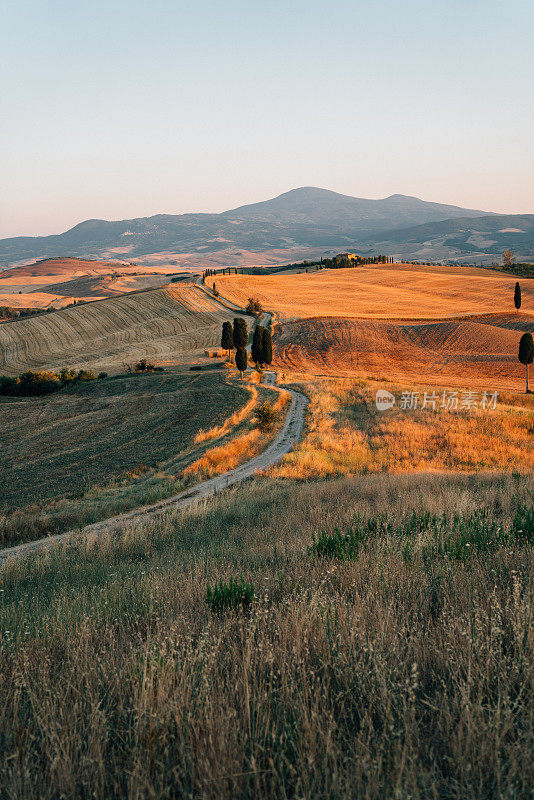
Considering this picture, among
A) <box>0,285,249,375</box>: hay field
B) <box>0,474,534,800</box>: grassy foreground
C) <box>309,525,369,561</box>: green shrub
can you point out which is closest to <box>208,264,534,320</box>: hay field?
<box>0,285,249,375</box>: hay field

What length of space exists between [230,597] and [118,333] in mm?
84148

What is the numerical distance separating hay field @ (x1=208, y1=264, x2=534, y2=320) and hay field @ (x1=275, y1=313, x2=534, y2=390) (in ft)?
24.6

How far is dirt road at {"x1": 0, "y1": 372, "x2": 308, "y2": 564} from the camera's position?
12.2 m

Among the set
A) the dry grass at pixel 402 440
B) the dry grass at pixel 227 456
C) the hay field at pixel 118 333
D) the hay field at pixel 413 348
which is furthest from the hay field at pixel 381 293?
the dry grass at pixel 227 456

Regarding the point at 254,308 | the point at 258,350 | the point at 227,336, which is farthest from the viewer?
the point at 254,308

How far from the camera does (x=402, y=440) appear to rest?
85.1 feet

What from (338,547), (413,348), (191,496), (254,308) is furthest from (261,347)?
(338,547)

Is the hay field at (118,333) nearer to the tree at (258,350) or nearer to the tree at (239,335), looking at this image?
the tree at (258,350)

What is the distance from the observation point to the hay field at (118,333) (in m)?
67.8

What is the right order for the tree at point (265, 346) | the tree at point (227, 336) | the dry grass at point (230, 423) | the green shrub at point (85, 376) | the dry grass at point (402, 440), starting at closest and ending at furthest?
the dry grass at point (402, 440), the dry grass at point (230, 423), the green shrub at point (85, 376), the tree at point (265, 346), the tree at point (227, 336)

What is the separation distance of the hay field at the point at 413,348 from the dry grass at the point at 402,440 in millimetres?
20428

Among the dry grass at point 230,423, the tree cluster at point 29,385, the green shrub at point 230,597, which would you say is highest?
the green shrub at point 230,597

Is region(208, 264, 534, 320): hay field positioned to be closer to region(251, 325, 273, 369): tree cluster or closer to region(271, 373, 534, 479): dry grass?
region(251, 325, 273, 369): tree cluster

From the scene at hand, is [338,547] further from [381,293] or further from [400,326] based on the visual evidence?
[381,293]
